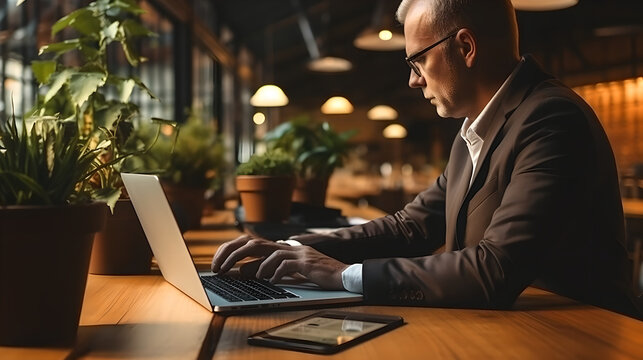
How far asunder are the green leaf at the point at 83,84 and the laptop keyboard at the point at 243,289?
576mm

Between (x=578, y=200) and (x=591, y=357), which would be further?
(x=578, y=200)

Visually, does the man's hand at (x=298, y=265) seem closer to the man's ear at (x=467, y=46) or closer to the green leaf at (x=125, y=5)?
the man's ear at (x=467, y=46)

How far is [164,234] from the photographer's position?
143 centimetres

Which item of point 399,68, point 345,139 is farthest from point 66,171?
point 399,68

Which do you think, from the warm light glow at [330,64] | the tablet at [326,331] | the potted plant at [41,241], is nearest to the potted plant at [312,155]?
the tablet at [326,331]

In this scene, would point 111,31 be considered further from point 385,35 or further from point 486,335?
point 385,35

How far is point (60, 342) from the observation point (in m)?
1.08

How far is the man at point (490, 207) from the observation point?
4.71ft

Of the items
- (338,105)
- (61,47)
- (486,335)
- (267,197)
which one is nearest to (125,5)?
(61,47)

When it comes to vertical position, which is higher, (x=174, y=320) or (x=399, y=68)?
(x=399, y=68)

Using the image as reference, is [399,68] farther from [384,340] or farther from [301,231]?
[384,340]

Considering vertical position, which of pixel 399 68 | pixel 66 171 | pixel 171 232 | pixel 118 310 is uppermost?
pixel 399 68

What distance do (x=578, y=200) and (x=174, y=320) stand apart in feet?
2.81

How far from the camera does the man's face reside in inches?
74.4
